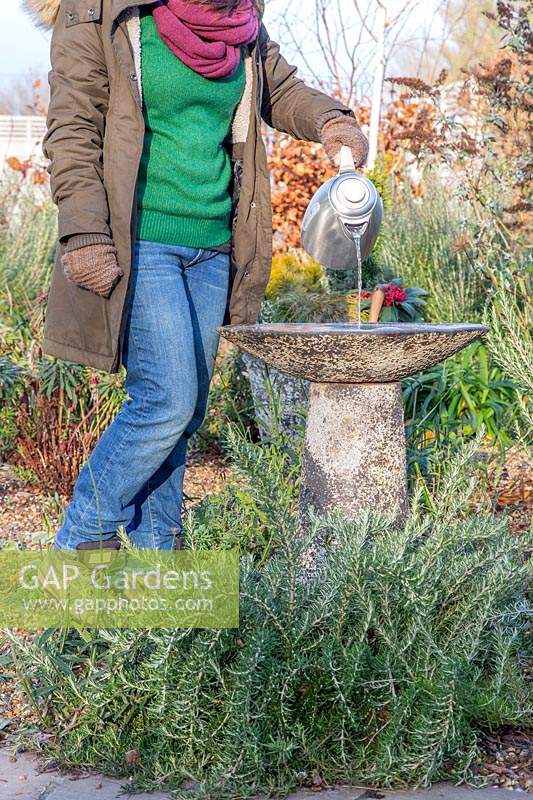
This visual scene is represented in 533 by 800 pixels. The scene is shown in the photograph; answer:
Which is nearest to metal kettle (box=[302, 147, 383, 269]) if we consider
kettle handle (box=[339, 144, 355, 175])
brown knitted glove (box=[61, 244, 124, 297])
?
kettle handle (box=[339, 144, 355, 175])

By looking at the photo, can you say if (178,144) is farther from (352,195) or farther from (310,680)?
(310,680)

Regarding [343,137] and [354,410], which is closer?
[354,410]

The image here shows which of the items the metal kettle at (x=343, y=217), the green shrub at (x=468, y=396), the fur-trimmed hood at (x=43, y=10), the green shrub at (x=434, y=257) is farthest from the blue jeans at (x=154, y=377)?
the green shrub at (x=434, y=257)

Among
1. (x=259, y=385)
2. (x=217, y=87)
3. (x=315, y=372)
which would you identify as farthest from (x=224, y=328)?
(x=259, y=385)

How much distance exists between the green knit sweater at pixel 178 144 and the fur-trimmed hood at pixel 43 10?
0.34m

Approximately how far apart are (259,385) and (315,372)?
1744mm

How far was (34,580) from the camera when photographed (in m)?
2.91

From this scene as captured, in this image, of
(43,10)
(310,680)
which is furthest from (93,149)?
(310,680)

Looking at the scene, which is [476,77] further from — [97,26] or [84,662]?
[84,662]

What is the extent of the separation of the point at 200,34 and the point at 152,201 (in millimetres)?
466

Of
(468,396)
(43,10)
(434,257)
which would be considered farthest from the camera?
(434,257)

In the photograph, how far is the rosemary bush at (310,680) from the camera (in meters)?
2.13

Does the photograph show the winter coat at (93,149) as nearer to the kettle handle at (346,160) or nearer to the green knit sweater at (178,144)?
the green knit sweater at (178,144)

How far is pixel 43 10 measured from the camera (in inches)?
116
